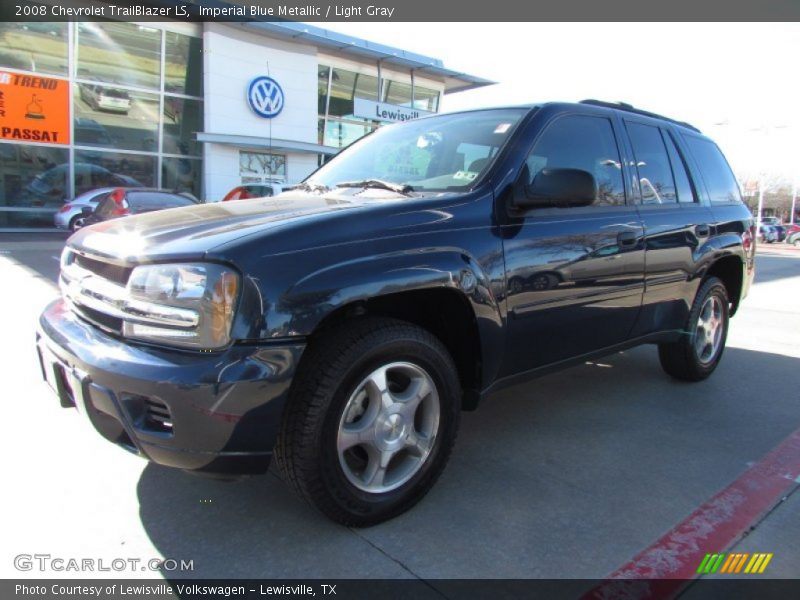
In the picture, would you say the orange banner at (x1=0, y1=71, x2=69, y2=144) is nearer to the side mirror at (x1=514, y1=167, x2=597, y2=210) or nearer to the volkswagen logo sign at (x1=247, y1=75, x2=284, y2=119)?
the volkswagen logo sign at (x1=247, y1=75, x2=284, y2=119)

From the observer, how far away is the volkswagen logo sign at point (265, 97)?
20000 mm

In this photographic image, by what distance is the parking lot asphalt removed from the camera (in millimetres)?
2275

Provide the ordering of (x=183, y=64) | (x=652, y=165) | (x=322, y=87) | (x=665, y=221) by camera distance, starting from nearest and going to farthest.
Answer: (x=665, y=221) → (x=652, y=165) → (x=183, y=64) → (x=322, y=87)

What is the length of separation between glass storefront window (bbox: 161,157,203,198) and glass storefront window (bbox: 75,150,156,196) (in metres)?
0.39

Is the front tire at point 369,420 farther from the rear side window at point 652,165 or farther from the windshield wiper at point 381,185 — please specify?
the rear side window at point 652,165

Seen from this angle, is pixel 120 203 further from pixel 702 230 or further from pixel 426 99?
pixel 426 99

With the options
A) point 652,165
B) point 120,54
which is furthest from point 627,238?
point 120,54

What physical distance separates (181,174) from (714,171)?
18.6 meters

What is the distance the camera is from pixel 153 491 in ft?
8.86

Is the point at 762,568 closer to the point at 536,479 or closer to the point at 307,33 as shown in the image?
the point at 536,479

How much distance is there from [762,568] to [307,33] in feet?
68.6

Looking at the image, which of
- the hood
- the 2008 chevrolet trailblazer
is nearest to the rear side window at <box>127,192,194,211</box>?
the 2008 chevrolet trailblazer

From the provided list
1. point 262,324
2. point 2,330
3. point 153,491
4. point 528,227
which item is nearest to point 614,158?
point 528,227

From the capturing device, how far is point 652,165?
3.84 m
